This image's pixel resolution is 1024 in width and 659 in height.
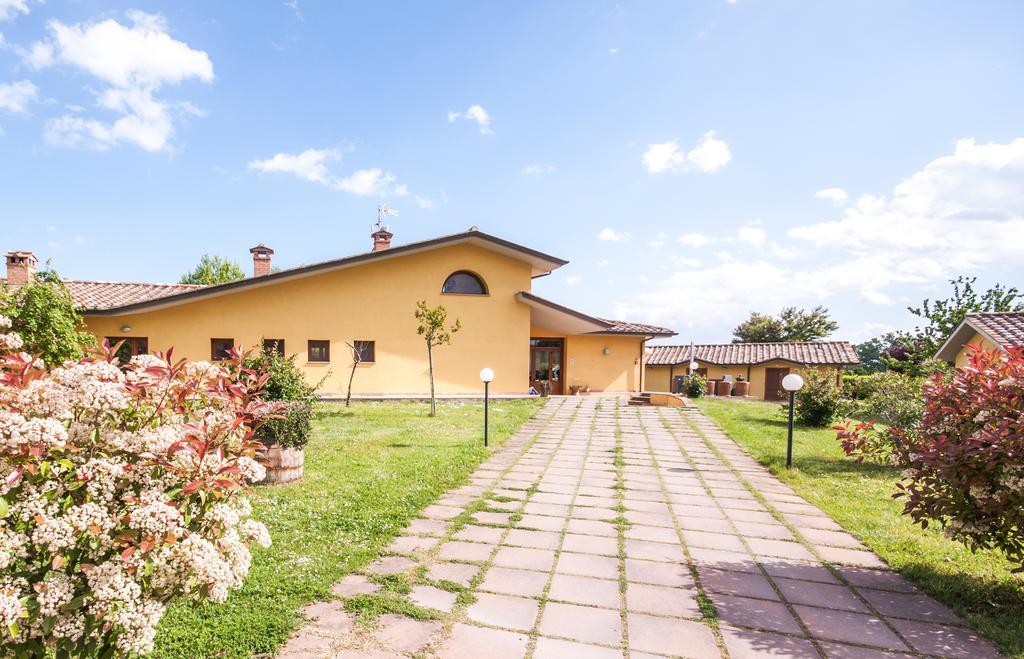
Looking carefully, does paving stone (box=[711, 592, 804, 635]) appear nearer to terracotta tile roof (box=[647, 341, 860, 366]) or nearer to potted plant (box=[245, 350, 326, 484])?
potted plant (box=[245, 350, 326, 484])

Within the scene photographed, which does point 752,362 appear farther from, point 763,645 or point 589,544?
point 763,645

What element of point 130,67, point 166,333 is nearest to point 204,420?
point 130,67

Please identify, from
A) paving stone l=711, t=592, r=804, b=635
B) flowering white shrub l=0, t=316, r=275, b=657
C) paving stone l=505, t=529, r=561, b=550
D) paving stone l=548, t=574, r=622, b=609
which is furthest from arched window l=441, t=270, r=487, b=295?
flowering white shrub l=0, t=316, r=275, b=657

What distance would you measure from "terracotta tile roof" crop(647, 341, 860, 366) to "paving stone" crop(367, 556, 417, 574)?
3137cm

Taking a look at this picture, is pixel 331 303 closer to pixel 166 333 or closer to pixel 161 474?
pixel 166 333

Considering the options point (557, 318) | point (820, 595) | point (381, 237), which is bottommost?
point (820, 595)

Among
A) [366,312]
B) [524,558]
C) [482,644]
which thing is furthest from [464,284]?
[482,644]

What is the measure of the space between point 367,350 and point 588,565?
13.1 metres

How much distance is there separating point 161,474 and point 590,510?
4.79 meters

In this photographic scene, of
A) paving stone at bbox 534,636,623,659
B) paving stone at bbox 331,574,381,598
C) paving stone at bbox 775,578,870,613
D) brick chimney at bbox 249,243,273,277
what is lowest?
paving stone at bbox 775,578,870,613

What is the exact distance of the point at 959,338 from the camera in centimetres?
1479

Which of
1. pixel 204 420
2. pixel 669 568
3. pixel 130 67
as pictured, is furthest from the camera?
pixel 130 67

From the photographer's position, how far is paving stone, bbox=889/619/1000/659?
120 inches

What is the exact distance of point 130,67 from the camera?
844cm
